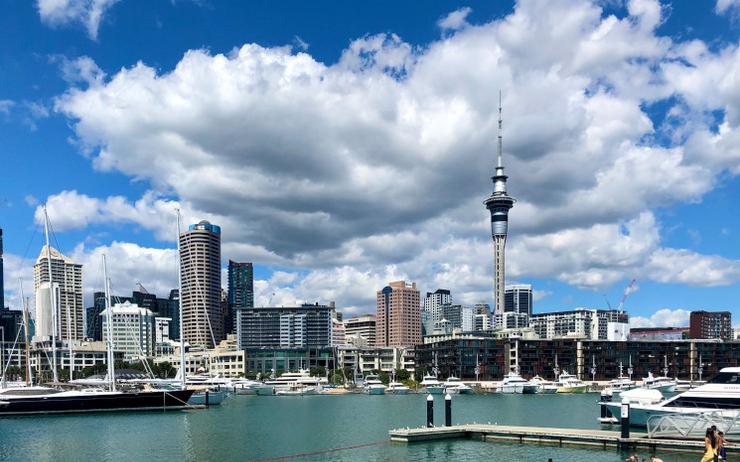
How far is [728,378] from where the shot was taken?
7238cm

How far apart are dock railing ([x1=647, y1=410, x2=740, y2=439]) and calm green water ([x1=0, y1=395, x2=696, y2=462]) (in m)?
4.09

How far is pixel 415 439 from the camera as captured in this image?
2817 inches

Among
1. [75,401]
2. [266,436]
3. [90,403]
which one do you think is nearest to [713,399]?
[266,436]

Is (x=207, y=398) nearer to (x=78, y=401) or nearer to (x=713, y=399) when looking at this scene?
(x=78, y=401)

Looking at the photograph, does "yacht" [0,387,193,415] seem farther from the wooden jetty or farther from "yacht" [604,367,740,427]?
A: "yacht" [604,367,740,427]

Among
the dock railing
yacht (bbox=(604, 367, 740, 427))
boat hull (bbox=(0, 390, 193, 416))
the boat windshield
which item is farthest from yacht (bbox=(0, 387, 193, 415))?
the boat windshield

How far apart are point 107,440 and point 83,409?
45.8 metres

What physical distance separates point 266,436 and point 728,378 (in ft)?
172

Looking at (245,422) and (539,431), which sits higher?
(539,431)

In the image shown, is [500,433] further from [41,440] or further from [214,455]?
[41,440]

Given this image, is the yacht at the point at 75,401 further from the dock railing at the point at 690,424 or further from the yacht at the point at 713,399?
the dock railing at the point at 690,424

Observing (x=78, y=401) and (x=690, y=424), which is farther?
(x=78, y=401)

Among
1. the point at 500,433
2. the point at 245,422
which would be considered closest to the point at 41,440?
the point at 245,422

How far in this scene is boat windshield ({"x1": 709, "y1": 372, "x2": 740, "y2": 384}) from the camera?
71.5 m
